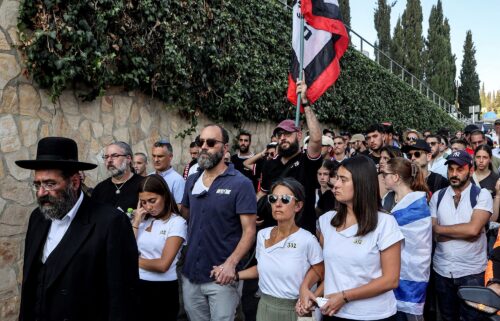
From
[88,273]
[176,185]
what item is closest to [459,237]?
[176,185]

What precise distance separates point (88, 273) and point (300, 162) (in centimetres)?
245

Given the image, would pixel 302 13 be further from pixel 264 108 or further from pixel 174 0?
pixel 264 108

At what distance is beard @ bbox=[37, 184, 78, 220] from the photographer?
8.38 ft

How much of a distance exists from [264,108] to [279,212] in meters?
5.96

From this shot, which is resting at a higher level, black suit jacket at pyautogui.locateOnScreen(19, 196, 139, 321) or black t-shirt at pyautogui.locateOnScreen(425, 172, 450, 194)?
black t-shirt at pyautogui.locateOnScreen(425, 172, 450, 194)

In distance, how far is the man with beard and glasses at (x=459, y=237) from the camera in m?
4.15

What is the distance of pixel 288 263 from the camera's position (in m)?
3.38

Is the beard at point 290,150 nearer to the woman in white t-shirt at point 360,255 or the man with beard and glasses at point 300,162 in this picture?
the man with beard and glasses at point 300,162

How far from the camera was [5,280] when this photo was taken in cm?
479

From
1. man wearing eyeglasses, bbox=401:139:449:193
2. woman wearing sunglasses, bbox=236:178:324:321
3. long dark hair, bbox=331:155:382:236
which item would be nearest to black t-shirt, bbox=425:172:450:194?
man wearing eyeglasses, bbox=401:139:449:193

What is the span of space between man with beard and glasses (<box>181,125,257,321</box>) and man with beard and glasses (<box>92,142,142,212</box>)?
0.83 meters

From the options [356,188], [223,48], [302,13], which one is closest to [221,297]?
[356,188]

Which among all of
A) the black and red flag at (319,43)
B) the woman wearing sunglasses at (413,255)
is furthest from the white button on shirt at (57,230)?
the black and red flag at (319,43)

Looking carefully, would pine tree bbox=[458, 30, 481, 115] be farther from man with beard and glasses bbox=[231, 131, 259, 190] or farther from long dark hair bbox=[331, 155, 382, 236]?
long dark hair bbox=[331, 155, 382, 236]
